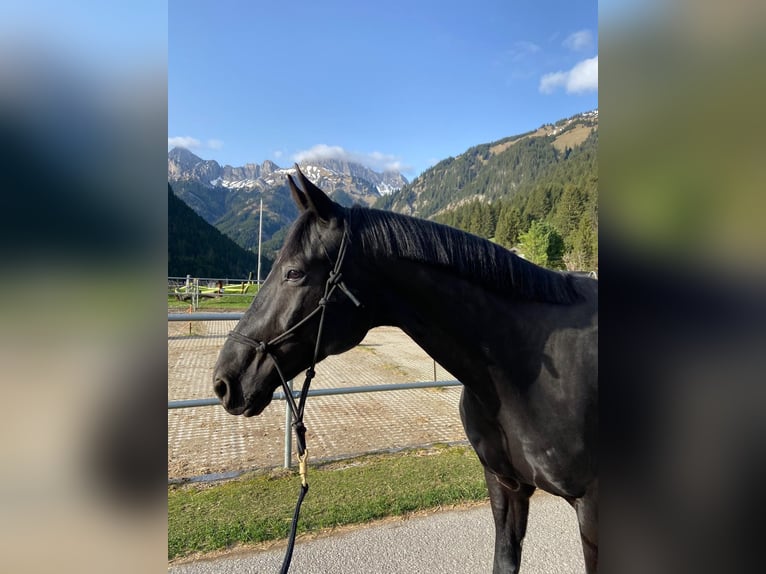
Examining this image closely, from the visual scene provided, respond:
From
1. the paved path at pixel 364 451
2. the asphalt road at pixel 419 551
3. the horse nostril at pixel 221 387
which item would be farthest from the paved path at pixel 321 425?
the horse nostril at pixel 221 387

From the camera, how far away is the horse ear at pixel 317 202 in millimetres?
1654

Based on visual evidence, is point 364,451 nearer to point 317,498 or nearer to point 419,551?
point 317,498

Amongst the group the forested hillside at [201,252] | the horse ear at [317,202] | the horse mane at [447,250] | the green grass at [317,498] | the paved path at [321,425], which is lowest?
the paved path at [321,425]

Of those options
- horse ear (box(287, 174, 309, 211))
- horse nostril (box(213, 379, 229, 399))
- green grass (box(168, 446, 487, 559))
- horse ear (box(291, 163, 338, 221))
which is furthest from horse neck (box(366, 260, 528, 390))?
green grass (box(168, 446, 487, 559))

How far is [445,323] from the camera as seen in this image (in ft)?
5.86

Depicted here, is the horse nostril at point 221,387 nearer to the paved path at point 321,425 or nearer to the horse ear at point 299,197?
the horse ear at point 299,197

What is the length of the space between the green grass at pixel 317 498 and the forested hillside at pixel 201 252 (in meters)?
59.0

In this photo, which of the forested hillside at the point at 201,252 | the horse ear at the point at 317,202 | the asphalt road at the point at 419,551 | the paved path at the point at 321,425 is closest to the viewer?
the horse ear at the point at 317,202

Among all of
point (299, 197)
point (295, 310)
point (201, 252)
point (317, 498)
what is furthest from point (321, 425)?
point (201, 252)

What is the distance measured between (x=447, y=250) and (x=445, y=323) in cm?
30
